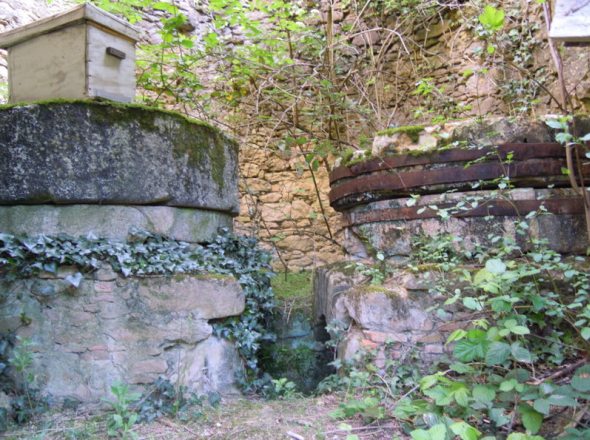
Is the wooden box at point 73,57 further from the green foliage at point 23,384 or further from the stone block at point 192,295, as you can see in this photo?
the green foliage at point 23,384

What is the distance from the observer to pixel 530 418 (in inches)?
64.9

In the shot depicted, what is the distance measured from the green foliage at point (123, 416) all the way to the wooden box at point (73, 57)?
5.47 feet

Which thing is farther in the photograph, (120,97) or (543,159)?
(120,97)

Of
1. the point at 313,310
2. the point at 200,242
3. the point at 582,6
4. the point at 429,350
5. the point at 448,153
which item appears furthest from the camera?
the point at 313,310

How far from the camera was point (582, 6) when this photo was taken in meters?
1.20

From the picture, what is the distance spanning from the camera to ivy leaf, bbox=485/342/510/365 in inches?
69.4

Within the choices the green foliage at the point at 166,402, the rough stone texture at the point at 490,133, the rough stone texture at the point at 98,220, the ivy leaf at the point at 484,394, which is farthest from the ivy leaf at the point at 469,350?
the rough stone texture at the point at 98,220

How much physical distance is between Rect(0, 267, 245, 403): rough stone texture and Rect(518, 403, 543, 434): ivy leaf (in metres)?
1.64

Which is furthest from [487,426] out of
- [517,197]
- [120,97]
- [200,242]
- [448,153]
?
[120,97]

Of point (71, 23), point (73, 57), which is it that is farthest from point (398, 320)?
point (71, 23)

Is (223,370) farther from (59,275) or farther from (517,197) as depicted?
(517,197)

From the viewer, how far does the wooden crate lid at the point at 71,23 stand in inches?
103

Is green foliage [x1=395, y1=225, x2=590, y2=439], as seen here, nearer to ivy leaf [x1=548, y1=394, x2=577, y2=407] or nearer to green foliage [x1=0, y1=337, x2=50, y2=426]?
ivy leaf [x1=548, y1=394, x2=577, y2=407]

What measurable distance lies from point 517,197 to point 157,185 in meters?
2.07
